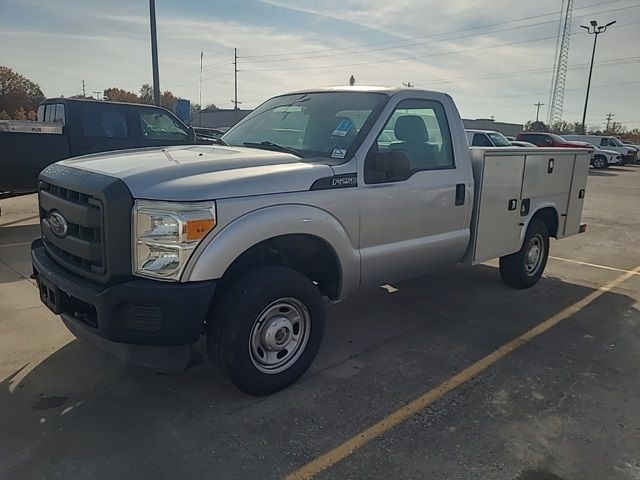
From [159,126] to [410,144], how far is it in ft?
23.4

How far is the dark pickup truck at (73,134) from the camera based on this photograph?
8148 mm

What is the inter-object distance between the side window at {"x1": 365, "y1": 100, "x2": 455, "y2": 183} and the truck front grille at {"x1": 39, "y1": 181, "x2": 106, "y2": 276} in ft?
6.09

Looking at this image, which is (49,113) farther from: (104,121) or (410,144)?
(410,144)

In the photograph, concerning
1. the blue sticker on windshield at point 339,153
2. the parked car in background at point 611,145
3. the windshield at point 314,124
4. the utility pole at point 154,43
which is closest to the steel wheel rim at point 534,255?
the windshield at point 314,124

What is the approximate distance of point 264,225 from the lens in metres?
3.22

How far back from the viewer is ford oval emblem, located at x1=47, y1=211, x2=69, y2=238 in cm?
336

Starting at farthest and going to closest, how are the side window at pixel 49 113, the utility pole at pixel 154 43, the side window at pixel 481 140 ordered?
the side window at pixel 481 140 → the utility pole at pixel 154 43 → the side window at pixel 49 113

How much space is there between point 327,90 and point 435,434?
9.57 ft

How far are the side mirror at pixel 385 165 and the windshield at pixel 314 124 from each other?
0.60 feet

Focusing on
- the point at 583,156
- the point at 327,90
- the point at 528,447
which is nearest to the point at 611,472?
the point at 528,447

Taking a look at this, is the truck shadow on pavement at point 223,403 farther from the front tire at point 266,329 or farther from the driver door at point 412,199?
the driver door at point 412,199

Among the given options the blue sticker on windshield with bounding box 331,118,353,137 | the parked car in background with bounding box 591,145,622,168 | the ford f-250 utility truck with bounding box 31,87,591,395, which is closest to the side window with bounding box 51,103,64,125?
the ford f-250 utility truck with bounding box 31,87,591,395

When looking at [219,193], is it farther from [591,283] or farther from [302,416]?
[591,283]

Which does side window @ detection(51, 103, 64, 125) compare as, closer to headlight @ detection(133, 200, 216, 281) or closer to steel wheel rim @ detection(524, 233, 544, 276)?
headlight @ detection(133, 200, 216, 281)
